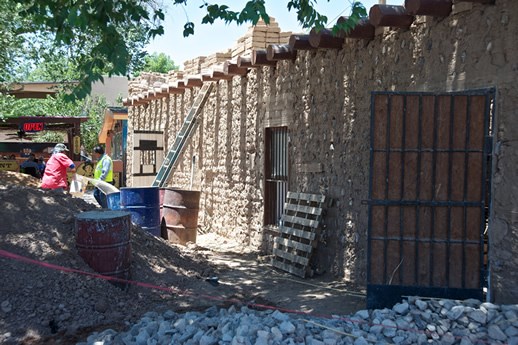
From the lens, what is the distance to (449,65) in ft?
Result: 20.5

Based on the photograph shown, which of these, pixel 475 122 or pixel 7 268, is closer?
pixel 475 122

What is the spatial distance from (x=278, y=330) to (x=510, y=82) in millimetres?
3010

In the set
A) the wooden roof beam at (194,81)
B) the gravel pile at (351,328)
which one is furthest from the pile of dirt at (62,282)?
the wooden roof beam at (194,81)

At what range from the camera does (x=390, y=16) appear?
6.67 meters

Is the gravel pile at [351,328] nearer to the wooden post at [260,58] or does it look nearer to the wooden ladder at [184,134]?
the wooden post at [260,58]

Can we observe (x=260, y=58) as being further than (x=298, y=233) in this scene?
Yes

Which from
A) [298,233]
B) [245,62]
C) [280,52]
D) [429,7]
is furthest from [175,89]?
[429,7]

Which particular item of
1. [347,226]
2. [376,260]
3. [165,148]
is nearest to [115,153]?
[165,148]

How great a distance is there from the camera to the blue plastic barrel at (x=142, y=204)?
1020cm

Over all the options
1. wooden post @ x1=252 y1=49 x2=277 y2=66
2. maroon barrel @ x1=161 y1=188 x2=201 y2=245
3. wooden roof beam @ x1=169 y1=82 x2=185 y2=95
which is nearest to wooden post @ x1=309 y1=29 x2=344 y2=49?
wooden post @ x1=252 y1=49 x2=277 y2=66

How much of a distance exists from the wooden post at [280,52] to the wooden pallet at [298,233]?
6.87 feet

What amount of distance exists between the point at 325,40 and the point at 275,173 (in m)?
2.93

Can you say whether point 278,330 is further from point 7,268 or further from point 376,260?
point 7,268

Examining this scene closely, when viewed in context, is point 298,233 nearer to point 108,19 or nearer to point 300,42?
point 300,42
